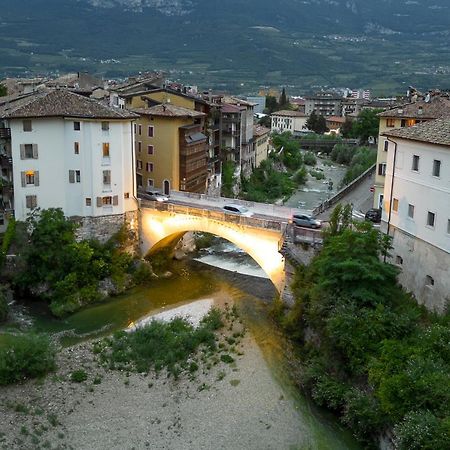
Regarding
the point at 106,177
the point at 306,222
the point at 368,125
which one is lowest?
the point at 368,125

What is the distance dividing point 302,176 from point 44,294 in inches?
2344

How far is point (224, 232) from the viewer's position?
43156 mm

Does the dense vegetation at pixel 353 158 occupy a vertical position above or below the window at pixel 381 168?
below

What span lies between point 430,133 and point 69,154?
26.4 m

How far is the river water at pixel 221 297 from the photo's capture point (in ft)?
91.8

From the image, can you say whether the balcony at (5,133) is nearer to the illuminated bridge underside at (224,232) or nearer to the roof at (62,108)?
the roof at (62,108)

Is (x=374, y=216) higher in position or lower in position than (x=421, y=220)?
lower

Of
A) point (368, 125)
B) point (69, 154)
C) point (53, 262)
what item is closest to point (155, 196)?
point (69, 154)

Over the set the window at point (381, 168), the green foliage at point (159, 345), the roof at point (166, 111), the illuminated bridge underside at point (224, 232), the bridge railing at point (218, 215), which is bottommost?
the green foliage at point (159, 345)

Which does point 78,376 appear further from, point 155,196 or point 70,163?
point 155,196

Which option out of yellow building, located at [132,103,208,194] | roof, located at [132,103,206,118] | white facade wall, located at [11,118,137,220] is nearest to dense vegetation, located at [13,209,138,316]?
white facade wall, located at [11,118,137,220]

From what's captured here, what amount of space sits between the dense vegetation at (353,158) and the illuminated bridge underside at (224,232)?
35675 mm

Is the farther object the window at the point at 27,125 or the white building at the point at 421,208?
the window at the point at 27,125

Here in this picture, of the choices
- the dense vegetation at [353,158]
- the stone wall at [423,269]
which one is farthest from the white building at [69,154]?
the dense vegetation at [353,158]
